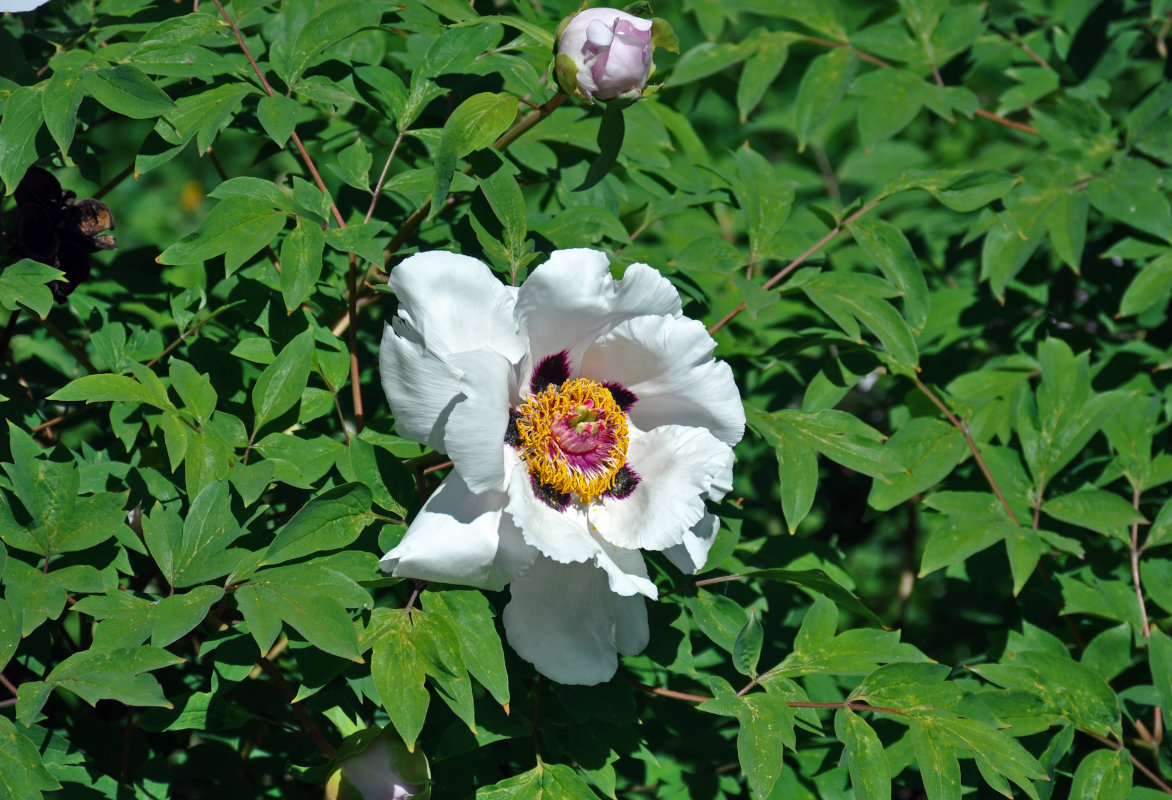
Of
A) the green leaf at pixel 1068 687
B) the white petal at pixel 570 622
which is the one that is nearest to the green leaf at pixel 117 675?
the white petal at pixel 570 622

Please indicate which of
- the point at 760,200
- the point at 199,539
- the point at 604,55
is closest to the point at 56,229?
the point at 199,539

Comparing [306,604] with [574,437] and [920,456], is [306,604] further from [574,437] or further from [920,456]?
[920,456]

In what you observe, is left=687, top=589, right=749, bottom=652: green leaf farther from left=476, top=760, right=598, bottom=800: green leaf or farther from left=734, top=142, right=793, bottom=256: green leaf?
left=734, top=142, right=793, bottom=256: green leaf

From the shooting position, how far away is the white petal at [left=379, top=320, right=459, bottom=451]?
4.23 feet

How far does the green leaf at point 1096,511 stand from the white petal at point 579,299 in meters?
0.75

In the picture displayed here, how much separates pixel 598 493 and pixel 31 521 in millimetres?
678

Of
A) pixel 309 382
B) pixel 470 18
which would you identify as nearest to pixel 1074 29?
pixel 470 18

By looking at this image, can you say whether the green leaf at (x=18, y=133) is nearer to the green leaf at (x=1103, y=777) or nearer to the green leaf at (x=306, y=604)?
the green leaf at (x=306, y=604)

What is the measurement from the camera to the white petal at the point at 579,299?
1334 millimetres

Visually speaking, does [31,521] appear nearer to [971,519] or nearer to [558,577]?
[558,577]

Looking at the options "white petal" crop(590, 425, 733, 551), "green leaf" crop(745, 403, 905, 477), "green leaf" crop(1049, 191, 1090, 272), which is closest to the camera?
"white petal" crop(590, 425, 733, 551)

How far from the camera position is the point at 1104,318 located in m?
2.15

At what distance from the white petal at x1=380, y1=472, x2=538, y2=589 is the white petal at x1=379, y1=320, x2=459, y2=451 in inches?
2.7

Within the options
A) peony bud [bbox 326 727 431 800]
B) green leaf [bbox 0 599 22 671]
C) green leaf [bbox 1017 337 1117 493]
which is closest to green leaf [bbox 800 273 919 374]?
green leaf [bbox 1017 337 1117 493]
